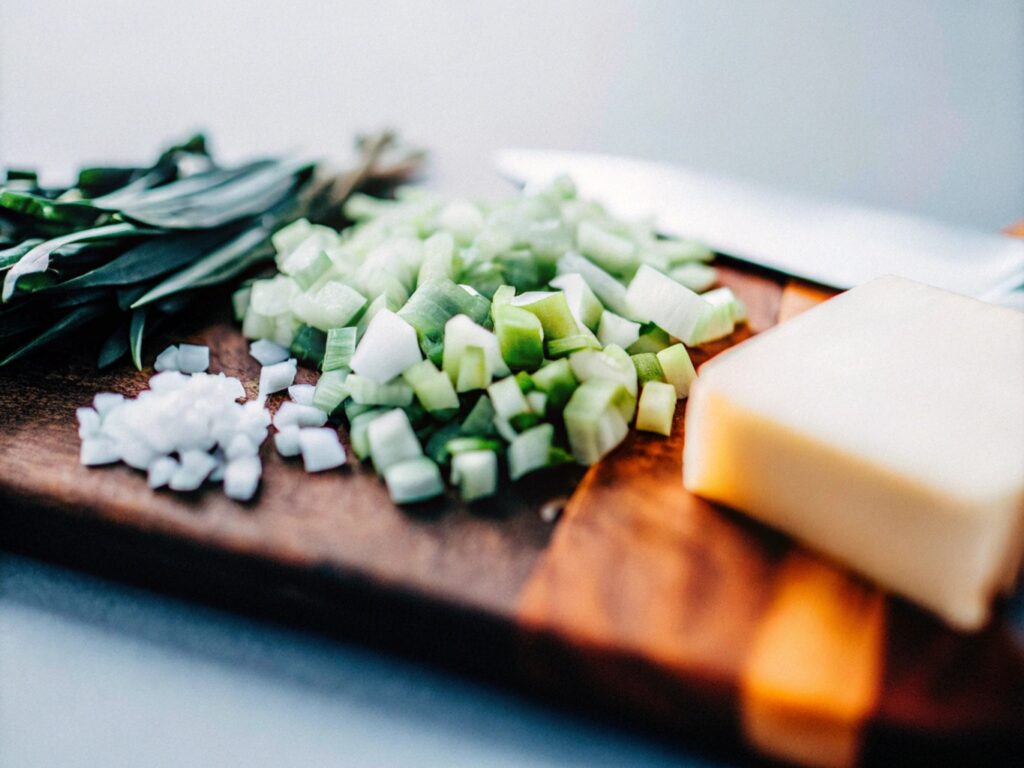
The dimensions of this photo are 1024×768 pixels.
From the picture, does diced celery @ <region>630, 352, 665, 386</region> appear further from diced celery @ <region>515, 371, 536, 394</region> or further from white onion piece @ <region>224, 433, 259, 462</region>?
white onion piece @ <region>224, 433, 259, 462</region>

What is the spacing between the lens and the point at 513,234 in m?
1.71

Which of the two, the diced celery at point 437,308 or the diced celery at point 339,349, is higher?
the diced celery at point 437,308

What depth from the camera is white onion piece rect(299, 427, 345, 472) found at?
1350 millimetres

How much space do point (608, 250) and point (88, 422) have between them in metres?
1.00

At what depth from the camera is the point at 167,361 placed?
5.24ft

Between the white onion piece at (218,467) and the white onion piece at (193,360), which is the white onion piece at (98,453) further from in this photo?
the white onion piece at (193,360)

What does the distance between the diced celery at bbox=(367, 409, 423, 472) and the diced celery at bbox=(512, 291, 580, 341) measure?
0.30 meters

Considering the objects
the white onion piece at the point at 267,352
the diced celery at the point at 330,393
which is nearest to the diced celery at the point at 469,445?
the diced celery at the point at 330,393

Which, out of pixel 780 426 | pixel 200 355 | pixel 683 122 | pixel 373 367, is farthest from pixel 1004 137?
pixel 200 355

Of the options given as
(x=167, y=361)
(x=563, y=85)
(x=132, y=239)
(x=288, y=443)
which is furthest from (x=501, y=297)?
(x=563, y=85)

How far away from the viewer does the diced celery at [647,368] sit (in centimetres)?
151

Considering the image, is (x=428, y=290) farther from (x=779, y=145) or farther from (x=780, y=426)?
(x=779, y=145)

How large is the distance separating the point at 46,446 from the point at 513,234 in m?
0.91

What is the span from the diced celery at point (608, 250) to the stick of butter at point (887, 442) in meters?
0.48
